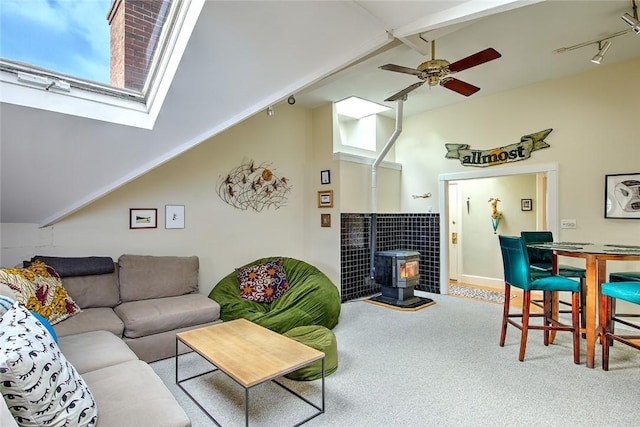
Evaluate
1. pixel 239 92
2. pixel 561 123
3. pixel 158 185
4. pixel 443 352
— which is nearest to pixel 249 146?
pixel 158 185

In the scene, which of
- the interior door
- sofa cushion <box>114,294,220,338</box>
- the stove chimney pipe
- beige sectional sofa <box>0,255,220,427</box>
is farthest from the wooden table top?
the interior door

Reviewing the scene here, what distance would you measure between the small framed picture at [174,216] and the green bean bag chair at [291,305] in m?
0.89

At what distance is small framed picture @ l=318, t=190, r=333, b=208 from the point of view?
16.3 feet

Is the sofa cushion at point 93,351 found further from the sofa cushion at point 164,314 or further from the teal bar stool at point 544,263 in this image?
the teal bar stool at point 544,263

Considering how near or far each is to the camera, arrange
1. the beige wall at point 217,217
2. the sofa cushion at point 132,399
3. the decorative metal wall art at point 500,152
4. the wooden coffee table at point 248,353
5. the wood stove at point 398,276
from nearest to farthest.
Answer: the sofa cushion at point 132,399 < the wooden coffee table at point 248,353 < the beige wall at point 217,217 < the decorative metal wall art at point 500,152 < the wood stove at point 398,276

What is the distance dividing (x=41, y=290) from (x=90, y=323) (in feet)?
1.43

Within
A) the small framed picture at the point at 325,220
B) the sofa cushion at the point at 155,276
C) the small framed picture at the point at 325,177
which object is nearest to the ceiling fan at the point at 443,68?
the small framed picture at the point at 325,177

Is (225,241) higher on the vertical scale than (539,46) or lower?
lower

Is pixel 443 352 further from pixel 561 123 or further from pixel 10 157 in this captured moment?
pixel 10 157

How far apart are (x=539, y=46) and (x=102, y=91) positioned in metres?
3.97

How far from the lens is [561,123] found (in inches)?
166

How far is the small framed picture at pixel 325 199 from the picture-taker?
498cm

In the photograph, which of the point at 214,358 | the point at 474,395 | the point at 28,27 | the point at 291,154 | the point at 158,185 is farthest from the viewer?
the point at 291,154

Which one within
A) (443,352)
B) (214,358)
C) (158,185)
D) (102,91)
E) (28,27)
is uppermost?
(28,27)
